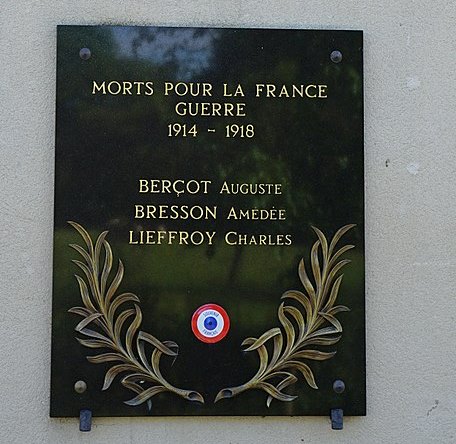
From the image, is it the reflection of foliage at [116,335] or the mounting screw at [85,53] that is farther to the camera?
the mounting screw at [85,53]

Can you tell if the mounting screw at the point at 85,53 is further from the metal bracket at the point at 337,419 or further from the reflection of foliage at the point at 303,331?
the metal bracket at the point at 337,419

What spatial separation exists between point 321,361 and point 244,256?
20.5 inches

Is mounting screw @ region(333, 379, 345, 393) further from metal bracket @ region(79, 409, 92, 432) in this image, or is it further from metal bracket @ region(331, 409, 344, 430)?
metal bracket @ region(79, 409, 92, 432)

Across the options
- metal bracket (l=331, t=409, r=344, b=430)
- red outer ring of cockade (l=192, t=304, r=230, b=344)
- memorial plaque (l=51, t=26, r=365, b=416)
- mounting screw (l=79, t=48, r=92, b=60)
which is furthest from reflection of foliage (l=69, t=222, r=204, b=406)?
mounting screw (l=79, t=48, r=92, b=60)

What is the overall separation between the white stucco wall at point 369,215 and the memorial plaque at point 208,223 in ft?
0.24

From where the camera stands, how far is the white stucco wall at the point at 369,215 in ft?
10.7

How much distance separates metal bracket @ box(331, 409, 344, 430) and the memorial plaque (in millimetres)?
23

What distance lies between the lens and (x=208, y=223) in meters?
3.31

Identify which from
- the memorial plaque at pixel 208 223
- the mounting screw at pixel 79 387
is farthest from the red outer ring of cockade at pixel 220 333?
the mounting screw at pixel 79 387

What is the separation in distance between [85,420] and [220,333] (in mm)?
625

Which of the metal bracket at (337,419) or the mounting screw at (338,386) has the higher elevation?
the mounting screw at (338,386)

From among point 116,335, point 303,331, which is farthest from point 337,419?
point 116,335

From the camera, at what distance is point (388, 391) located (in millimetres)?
3326

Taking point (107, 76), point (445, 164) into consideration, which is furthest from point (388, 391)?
point (107, 76)
